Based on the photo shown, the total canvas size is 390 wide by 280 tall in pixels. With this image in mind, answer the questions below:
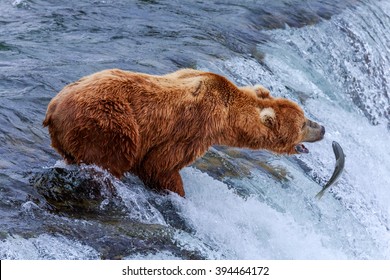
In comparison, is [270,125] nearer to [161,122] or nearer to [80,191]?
[161,122]

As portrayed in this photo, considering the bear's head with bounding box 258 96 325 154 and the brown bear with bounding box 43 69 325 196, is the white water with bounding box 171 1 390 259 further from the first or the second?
the bear's head with bounding box 258 96 325 154

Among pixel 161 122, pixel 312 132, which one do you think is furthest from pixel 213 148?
pixel 161 122

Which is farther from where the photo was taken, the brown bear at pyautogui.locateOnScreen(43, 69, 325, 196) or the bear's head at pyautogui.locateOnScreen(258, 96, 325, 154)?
the bear's head at pyautogui.locateOnScreen(258, 96, 325, 154)

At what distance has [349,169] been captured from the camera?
28.1 feet

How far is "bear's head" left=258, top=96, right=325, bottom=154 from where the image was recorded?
20.2ft

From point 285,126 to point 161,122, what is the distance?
3.36 feet

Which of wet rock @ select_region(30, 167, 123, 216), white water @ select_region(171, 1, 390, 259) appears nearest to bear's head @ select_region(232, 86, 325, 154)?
white water @ select_region(171, 1, 390, 259)

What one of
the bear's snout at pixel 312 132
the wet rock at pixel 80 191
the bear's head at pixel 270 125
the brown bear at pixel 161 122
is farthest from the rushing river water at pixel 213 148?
the bear's snout at pixel 312 132

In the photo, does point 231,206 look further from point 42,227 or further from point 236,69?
point 236,69

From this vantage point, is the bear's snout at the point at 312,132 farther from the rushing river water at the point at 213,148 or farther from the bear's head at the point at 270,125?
the rushing river water at the point at 213,148

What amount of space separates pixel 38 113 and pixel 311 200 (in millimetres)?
2522

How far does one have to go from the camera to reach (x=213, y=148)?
7.39m

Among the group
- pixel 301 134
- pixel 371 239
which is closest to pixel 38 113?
pixel 301 134

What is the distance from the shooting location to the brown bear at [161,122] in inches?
216
